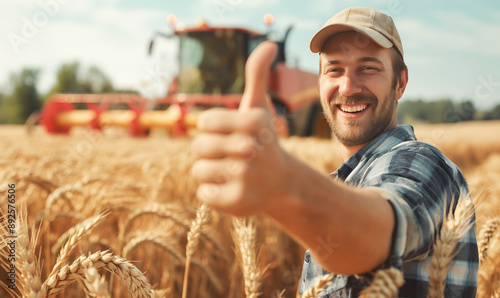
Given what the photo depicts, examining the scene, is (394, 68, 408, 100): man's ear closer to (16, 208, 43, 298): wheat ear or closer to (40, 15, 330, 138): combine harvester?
(16, 208, 43, 298): wheat ear

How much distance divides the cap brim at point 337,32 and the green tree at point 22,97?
5247 centimetres

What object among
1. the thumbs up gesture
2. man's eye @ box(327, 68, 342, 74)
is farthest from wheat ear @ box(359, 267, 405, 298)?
man's eye @ box(327, 68, 342, 74)

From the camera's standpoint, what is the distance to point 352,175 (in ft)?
3.61

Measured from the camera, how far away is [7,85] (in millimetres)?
47844

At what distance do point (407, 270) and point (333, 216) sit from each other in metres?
0.38

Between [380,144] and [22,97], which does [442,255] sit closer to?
[380,144]

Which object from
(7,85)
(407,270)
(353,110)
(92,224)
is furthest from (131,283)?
(7,85)

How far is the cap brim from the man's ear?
178 millimetres

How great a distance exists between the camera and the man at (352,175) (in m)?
0.57

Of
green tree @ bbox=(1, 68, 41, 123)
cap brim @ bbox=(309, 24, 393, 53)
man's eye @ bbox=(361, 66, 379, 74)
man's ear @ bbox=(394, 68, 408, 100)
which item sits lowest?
green tree @ bbox=(1, 68, 41, 123)

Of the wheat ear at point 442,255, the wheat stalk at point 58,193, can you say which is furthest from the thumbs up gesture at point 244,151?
the wheat stalk at point 58,193

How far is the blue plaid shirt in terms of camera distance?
0.74 m

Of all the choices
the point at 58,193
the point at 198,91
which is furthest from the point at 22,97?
the point at 58,193

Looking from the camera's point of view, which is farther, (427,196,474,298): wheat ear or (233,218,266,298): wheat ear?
(233,218,266,298): wheat ear
